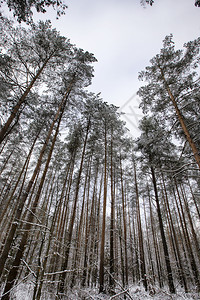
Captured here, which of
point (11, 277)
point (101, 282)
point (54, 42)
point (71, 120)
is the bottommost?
point (101, 282)

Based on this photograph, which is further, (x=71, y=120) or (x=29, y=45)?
(x=71, y=120)

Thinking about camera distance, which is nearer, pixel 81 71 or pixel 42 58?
pixel 42 58

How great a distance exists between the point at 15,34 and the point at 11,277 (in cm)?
1017

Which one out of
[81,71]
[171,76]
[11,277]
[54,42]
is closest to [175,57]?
[171,76]

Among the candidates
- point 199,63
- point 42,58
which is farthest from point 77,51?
point 199,63

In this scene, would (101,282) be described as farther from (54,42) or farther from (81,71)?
(54,42)

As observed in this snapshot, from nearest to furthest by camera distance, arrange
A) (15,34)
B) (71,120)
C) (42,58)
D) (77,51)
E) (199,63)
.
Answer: (199,63)
(15,34)
(42,58)
(77,51)
(71,120)

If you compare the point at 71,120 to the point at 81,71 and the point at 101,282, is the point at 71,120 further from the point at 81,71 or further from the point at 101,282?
the point at 101,282

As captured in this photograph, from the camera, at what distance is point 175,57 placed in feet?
22.7

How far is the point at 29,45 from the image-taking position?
7270 millimetres

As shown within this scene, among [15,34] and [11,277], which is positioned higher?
[15,34]

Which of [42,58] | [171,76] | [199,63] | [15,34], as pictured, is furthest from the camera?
[42,58]

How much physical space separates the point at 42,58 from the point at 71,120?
3.79 m

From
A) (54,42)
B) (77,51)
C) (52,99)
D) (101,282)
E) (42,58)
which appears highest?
(77,51)
